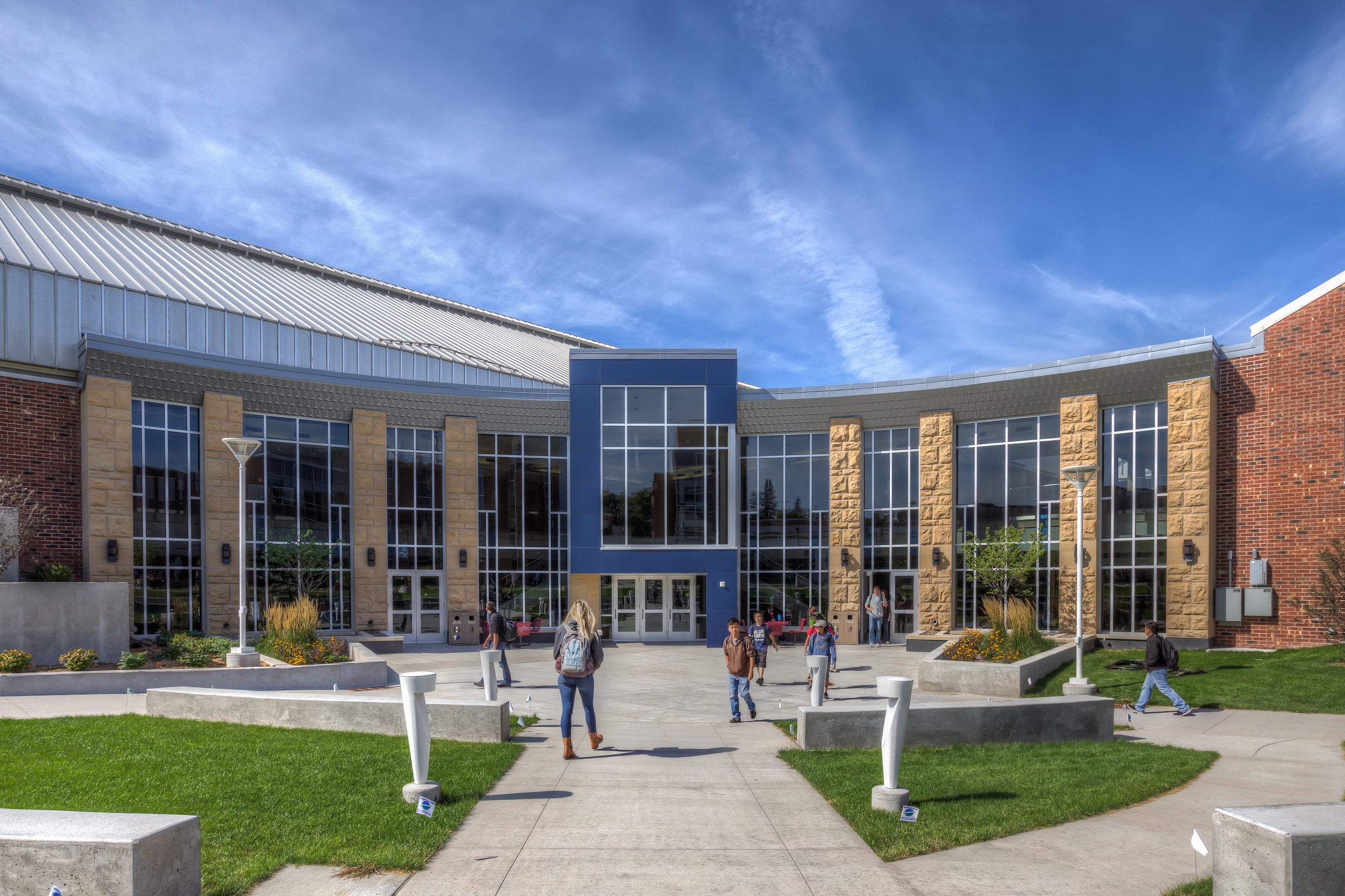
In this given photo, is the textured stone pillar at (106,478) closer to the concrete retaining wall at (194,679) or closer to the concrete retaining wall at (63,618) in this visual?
the concrete retaining wall at (63,618)

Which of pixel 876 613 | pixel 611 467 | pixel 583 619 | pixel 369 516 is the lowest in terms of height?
pixel 876 613

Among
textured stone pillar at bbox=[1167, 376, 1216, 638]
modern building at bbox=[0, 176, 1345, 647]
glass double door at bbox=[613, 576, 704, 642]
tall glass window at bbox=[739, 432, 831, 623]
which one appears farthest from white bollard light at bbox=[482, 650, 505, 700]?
textured stone pillar at bbox=[1167, 376, 1216, 638]

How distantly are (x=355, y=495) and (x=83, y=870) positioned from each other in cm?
2325

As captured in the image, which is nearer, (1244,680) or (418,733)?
(418,733)

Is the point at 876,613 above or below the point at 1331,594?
below

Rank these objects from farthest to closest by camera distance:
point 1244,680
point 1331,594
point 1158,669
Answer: point 1331,594 < point 1244,680 < point 1158,669

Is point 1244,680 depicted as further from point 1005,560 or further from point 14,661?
point 14,661

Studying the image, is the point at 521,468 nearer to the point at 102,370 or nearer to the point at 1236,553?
the point at 102,370

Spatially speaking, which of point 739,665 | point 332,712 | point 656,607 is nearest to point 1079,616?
point 739,665

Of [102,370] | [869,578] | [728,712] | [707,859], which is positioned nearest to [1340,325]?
[869,578]

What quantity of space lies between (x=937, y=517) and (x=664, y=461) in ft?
29.4

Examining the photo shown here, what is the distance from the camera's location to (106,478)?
21688 millimetres

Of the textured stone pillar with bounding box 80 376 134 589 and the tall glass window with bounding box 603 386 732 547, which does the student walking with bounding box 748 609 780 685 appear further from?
the textured stone pillar with bounding box 80 376 134 589

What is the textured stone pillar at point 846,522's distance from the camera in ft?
90.7
